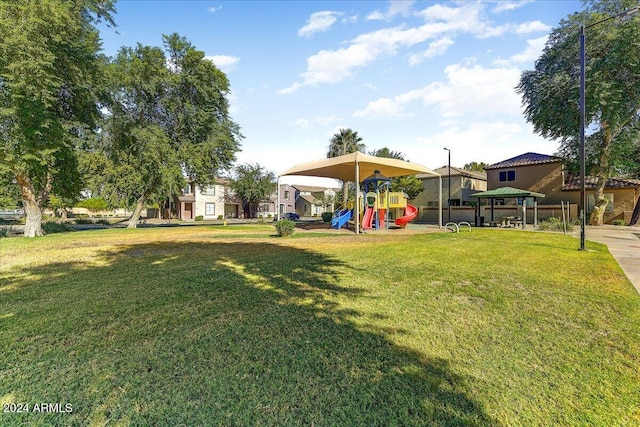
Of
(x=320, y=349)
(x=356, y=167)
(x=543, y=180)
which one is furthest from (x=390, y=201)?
(x=543, y=180)

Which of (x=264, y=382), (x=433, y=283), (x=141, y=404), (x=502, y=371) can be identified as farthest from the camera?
(x=433, y=283)

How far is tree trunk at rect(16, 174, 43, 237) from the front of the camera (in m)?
16.6

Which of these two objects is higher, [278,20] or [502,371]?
[278,20]

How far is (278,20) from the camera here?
12992mm

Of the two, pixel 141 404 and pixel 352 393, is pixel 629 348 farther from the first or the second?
pixel 141 404

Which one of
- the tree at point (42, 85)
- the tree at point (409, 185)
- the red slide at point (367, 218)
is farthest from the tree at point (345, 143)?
the tree at point (42, 85)

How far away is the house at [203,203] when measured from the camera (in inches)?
1919

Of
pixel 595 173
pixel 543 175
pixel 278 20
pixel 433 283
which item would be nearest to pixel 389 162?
pixel 278 20

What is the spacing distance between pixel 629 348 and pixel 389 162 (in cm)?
1484

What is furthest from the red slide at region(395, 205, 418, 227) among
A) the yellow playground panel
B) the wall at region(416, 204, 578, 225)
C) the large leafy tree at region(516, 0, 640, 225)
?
the large leafy tree at region(516, 0, 640, 225)

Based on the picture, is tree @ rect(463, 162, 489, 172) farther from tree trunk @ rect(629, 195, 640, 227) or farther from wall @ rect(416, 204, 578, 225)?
tree trunk @ rect(629, 195, 640, 227)

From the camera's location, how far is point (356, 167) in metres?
15.9

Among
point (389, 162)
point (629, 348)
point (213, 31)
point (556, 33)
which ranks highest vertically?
point (556, 33)

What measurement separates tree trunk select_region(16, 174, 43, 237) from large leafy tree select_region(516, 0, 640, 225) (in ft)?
123
